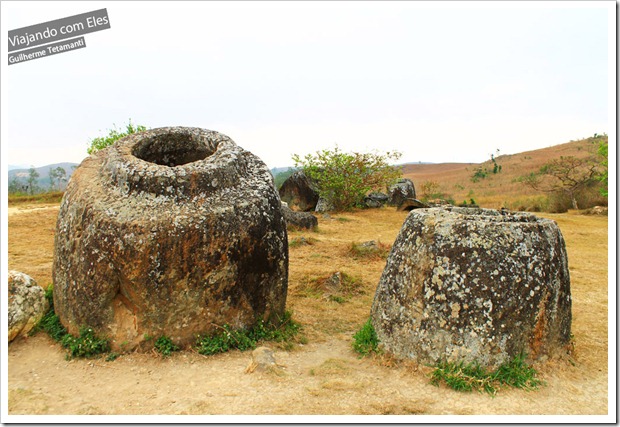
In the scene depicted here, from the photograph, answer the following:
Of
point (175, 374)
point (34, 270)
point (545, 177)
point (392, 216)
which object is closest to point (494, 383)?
point (175, 374)

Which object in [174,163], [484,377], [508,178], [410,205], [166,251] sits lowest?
[508,178]

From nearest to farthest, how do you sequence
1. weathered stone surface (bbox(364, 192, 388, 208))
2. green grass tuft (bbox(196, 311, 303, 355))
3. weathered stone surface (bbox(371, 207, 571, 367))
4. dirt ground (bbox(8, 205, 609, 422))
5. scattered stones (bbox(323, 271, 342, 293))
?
dirt ground (bbox(8, 205, 609, 422)) → weathered stone surface (bbox(371, 207, 571, 367)) → green grass tuft (bbox(196, 311, 303, 355)) → scattered stones (bbox(323, 271, 342, 293)) → weathered stone surface (bbox(364, 192, 388, 208))

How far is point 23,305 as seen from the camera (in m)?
6.09

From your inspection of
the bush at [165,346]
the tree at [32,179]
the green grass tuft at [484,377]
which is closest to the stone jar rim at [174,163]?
the bush at [165,346]

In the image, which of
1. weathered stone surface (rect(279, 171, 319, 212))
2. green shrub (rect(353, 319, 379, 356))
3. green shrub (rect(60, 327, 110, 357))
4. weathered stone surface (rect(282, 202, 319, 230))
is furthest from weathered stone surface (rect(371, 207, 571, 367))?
weathered stone surface (rect(279, 171, 319, 212))

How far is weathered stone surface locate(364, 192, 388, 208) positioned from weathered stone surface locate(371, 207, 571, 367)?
18819 millimetres

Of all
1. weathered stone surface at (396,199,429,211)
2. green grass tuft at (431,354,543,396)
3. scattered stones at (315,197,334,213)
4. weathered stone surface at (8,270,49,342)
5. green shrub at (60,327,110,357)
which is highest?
weathered stone surface at (8,270,49,342)

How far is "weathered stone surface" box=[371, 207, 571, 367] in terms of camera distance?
16.4 feet

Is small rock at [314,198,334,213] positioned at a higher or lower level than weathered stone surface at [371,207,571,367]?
lower

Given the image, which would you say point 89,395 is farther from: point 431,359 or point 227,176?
point 431,359

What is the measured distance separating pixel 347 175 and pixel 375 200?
8.32 ft

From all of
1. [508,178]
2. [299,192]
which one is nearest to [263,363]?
[299,192]

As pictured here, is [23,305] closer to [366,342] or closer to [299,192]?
[366,342]

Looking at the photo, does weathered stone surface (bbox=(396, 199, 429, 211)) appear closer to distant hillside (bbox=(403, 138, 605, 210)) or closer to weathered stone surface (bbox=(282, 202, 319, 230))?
weathered stone surface (bbox=(282, 202, 319, 230))
